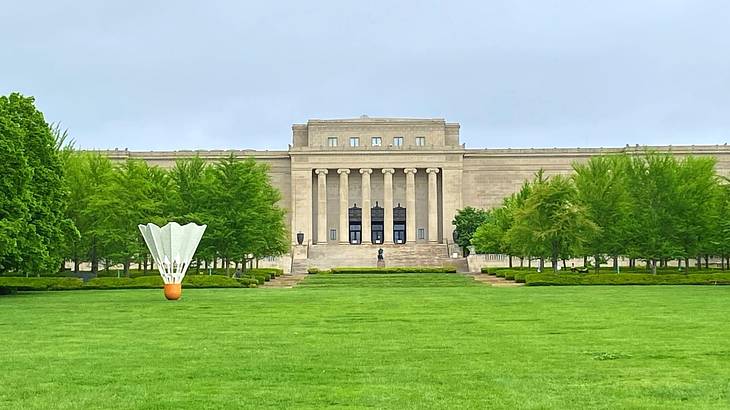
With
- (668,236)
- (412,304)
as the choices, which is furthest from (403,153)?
(412,304)

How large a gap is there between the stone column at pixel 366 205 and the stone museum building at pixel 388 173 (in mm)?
102

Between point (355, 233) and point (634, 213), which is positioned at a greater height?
point (355, 233)

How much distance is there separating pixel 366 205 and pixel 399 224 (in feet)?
14.8

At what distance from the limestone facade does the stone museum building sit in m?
0.10

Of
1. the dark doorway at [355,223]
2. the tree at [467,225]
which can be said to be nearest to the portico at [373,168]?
the dark doorway at [355,223]

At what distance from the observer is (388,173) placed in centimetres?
9219

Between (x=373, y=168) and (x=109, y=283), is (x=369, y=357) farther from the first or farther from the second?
(x=373, y=168)

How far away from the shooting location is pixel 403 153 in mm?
91688

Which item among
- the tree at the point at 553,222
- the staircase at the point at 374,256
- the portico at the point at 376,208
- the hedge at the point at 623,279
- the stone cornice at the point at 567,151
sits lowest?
the hedge at the point at 623,279

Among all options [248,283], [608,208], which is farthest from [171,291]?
[608,208]

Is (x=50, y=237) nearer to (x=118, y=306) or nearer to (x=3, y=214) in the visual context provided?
(x=3, y=214)

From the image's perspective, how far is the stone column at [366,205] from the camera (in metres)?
91.8

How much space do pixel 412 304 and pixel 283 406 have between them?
17.5 meters

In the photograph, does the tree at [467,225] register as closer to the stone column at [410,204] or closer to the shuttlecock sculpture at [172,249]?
the stone column at [410,204]
